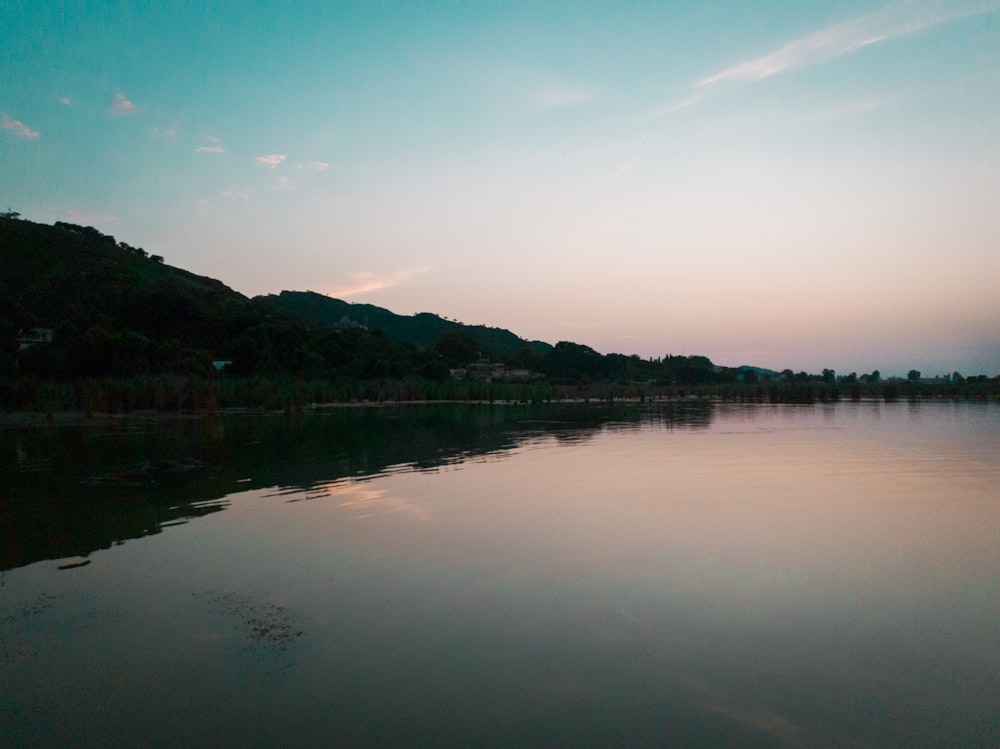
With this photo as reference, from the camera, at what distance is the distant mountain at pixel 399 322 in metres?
153

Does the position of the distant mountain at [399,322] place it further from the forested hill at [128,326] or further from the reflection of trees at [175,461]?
the reflection of trees at [175,461]

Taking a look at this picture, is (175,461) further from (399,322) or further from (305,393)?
(399,322)

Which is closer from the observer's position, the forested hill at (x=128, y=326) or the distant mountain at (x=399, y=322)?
the forested hill at (x=128, y=326)

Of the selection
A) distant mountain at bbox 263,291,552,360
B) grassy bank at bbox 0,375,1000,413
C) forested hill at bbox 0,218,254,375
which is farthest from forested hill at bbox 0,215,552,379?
distant mountain at bbox 263,291,552,360

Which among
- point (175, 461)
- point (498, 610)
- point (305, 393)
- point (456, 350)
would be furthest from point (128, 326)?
point (498, 610)

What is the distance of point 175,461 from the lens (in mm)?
17422

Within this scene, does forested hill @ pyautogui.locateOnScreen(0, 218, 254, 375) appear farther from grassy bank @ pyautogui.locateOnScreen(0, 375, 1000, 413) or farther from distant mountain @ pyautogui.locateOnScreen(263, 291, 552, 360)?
distant mountain @ pyautogui.locateOnScreen(263, 291, 552, 360)

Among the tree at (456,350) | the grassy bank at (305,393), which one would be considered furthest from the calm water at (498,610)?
the tree at (456,350)

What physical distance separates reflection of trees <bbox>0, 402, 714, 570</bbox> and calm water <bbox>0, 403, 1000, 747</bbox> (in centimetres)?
13

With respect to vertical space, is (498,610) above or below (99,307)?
below

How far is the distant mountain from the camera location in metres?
153

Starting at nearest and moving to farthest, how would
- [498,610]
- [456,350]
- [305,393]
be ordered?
[498,610] < [305,393] < [456,350]

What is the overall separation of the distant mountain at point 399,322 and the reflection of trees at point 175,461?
121 meters

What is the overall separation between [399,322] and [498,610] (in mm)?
161540
